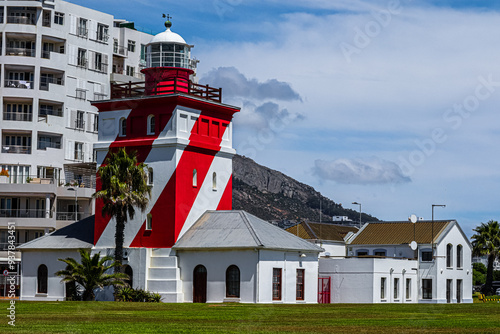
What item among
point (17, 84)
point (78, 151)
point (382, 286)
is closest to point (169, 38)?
point (382, 286)

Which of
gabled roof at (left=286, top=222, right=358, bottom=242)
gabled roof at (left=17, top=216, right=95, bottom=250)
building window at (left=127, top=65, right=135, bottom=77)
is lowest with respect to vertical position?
gabled roof at (left=17, top=216, right=95, bottom=250)

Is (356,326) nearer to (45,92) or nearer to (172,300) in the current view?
(172,300)

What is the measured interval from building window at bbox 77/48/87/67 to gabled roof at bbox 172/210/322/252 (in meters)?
36.9

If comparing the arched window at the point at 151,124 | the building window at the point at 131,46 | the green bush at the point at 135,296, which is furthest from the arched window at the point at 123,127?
the building window at the point at 131,46

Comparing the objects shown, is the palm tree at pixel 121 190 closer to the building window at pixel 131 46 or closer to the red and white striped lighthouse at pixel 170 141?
the red and white striped lighthouse at pixel 170 141

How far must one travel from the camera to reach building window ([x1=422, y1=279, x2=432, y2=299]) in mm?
71562

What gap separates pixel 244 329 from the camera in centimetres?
2458

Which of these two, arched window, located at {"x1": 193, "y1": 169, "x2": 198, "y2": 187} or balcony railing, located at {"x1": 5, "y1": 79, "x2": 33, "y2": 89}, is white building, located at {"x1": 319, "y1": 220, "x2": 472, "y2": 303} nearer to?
arched window, located at {"x1": 193, "y1": 169, "x2": 198, "y2": 187}

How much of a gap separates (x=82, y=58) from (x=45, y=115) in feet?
24.6

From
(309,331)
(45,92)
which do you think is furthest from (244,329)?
(45,92)

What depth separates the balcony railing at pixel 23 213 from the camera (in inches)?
3120

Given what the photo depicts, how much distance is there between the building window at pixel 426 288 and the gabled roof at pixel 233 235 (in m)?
17.7

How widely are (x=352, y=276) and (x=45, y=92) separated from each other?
37.1 metres

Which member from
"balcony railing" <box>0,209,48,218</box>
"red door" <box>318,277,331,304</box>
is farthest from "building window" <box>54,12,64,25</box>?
"red door" <box>318,277,331,304</box>
